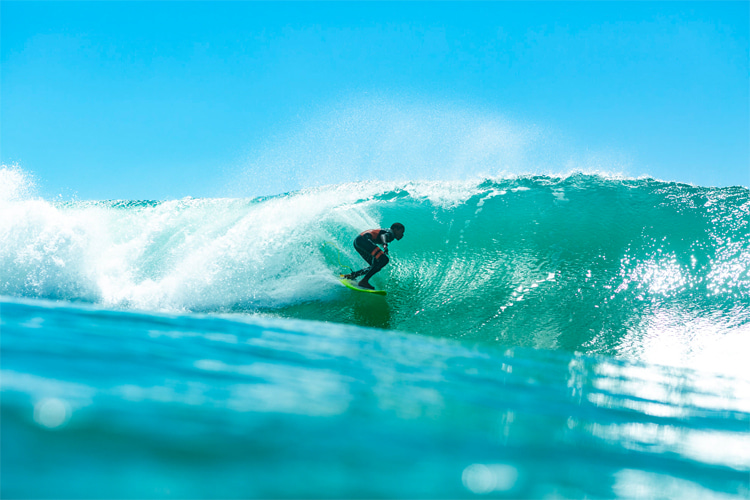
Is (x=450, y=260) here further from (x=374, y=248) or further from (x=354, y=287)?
(x=354, y=287)

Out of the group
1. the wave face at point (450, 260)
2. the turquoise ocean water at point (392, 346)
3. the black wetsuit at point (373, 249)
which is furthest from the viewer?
the black wetsuit at point (373, 249)

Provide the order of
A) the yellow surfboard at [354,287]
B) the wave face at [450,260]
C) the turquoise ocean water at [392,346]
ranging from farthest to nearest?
the yellow surfboard at [354,287], the wave face at [450,260], the turquoise ocean water at [392,346]

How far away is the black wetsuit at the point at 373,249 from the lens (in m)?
8.64

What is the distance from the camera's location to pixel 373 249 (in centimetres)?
889

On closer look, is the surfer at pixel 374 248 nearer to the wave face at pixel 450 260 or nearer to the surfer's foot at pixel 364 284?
the surfer's foot at pixel 364 284

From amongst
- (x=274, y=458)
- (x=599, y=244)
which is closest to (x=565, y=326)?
(x=599, y=244)

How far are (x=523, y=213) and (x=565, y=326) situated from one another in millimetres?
4584

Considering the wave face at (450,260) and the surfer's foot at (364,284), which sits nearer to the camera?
the wave face at (450,260)

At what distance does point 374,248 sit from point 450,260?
215 cm

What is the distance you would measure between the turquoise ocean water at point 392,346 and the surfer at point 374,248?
0.41 metres

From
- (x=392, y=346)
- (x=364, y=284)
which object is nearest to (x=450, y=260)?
(x=364, y=284)

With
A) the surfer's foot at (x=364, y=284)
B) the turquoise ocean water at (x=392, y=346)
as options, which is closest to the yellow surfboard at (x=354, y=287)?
the surfer's foot at (x=364, y=284)

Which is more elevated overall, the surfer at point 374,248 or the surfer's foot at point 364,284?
the surfer at point 374,248

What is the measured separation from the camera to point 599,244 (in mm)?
10227
